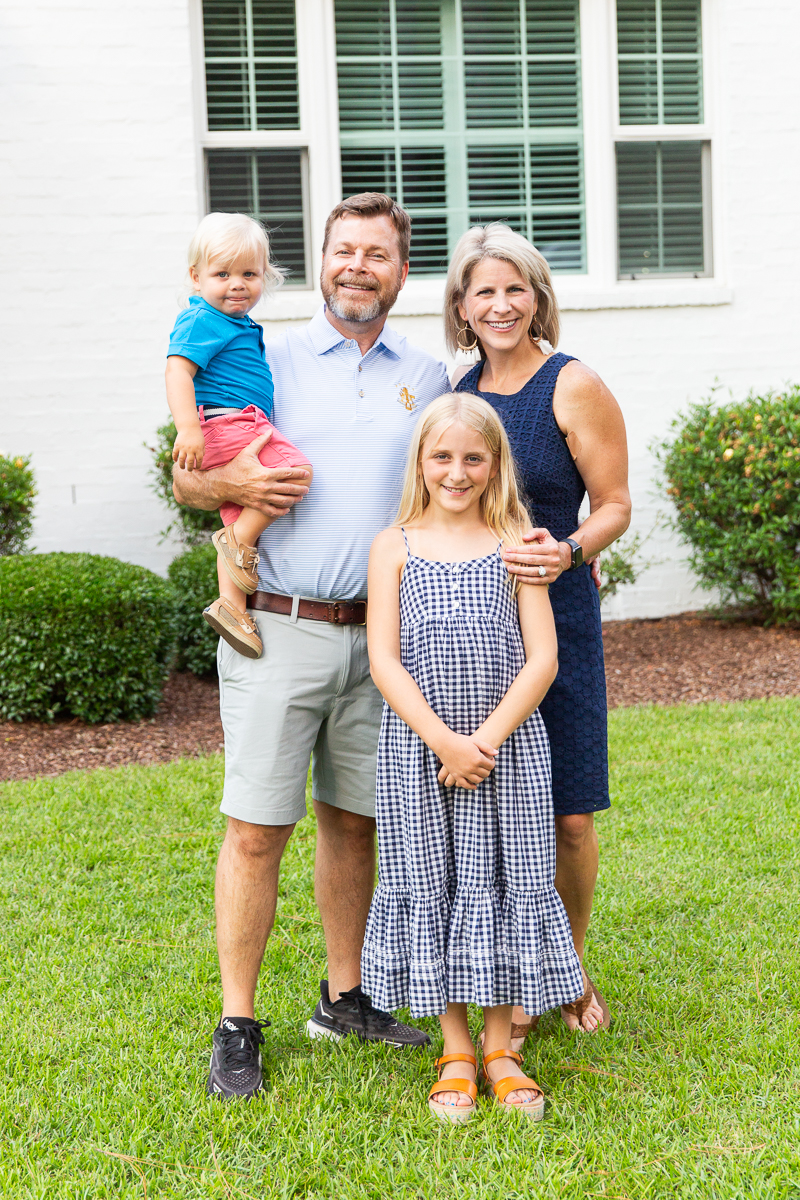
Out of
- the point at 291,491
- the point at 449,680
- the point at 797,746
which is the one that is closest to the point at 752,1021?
the point at 449,680

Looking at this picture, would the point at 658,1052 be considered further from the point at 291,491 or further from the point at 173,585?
the point at 173,585

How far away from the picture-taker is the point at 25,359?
23.4 ft

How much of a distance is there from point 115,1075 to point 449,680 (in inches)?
50.7

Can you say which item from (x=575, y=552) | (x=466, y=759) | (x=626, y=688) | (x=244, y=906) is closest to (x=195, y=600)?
(x=626, y=688)

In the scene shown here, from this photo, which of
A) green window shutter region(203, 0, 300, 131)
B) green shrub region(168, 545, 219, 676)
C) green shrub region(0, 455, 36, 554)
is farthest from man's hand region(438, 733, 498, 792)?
green window shutter region(203, 0, 300, 131)

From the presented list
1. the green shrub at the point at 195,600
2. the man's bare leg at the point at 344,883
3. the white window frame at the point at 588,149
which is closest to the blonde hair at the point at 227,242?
the man's bare leg at the point at 344,883

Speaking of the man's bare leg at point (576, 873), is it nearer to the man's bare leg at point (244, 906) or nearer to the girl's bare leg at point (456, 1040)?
the girl's bare leg at point (456, 1040)

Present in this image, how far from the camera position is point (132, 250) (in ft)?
23.4

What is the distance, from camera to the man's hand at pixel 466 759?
2.49 meters

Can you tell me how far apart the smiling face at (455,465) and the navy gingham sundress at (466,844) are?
16 centimetres

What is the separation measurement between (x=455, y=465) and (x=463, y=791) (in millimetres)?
755

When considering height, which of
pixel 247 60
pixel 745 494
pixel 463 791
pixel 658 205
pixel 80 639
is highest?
pixel 247 60

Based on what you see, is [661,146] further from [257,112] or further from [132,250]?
[132,250]

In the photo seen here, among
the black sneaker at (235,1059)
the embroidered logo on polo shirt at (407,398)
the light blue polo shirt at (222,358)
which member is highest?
the light blue polo shirt at (222,358)
